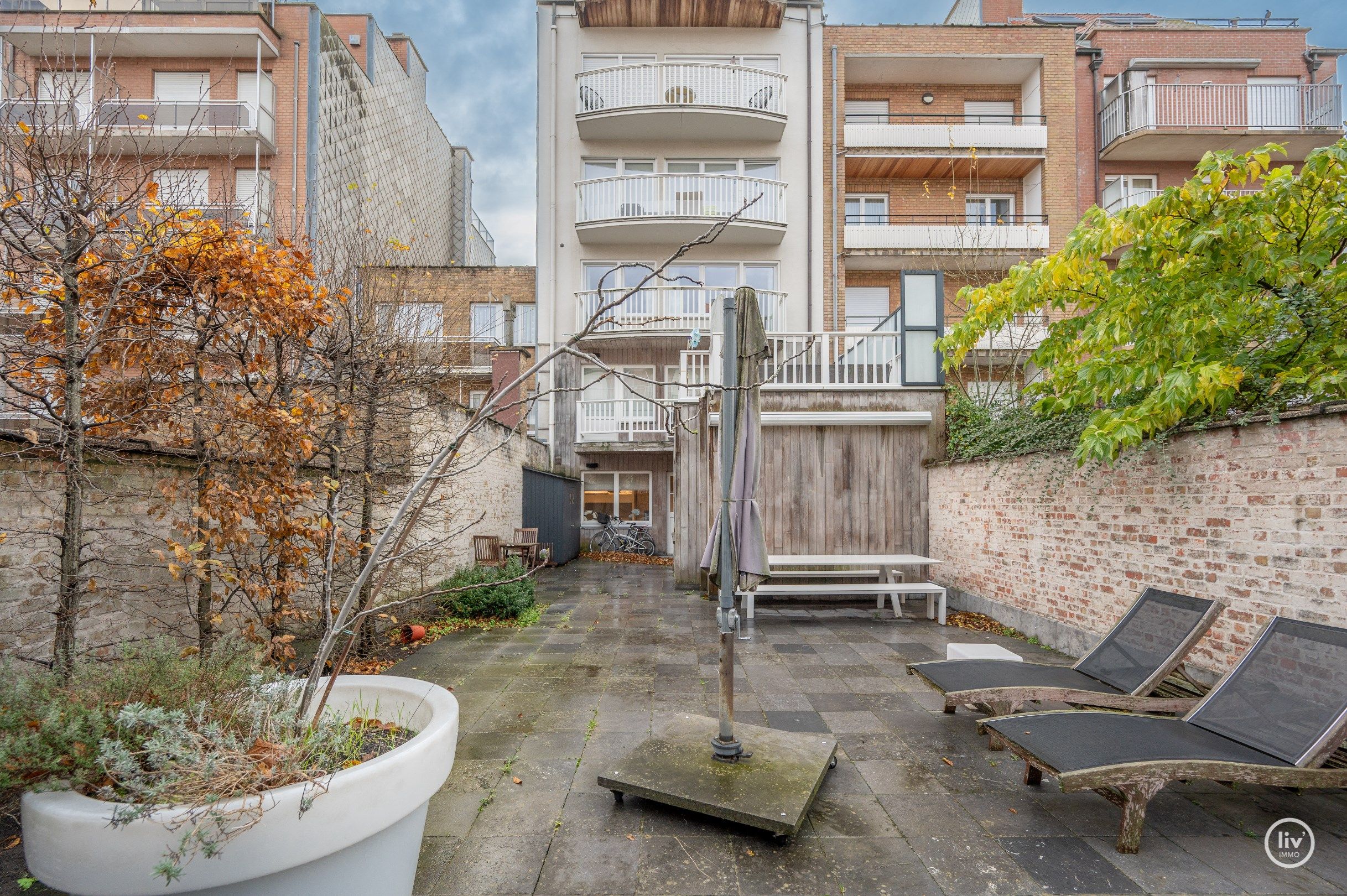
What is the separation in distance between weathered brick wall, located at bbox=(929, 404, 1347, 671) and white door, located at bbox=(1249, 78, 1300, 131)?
595 inches

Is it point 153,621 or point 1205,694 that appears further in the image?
point 153,621

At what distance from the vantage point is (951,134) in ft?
49.1

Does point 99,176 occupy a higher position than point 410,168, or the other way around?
point 410,168

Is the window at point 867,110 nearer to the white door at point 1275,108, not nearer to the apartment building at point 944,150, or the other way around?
the apartment building at point 944,150

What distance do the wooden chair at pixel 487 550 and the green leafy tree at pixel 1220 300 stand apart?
24.5 feet

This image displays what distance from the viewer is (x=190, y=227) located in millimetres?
3539

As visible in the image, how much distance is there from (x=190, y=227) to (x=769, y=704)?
4.66m

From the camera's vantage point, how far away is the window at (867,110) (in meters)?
15.7

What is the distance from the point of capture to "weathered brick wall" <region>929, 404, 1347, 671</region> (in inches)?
144

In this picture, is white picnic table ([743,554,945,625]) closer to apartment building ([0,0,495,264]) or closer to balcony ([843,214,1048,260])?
balcony ([843,214,1048,260])

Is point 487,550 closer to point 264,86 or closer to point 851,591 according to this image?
point 851,591

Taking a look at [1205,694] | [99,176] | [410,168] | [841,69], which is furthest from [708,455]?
[410,168]

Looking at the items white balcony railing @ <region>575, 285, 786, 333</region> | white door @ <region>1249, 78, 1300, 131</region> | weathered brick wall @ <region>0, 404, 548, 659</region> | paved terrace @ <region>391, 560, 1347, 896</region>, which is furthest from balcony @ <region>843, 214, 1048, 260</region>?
weathered brick wall @ <region>0, 404, 548, 659</region>

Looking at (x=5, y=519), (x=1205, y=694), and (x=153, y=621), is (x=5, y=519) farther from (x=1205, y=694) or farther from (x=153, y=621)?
(x=1205, y=694)
